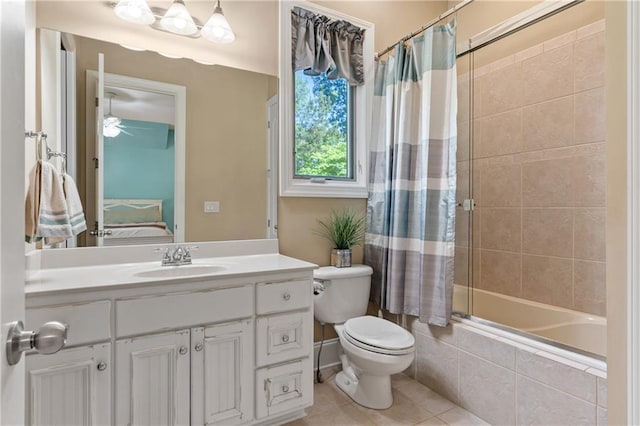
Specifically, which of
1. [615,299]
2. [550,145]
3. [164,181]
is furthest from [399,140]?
[615,299]

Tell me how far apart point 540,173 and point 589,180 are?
288mm

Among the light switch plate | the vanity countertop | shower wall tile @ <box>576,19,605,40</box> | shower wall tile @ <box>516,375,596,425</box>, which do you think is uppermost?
shower wall tile @ <box>576,19,605,40</box>

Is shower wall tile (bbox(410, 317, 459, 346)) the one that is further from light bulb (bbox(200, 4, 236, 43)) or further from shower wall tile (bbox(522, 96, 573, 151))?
light bulb (bbox(200, 4, 236, 43))

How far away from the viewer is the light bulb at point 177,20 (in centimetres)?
181

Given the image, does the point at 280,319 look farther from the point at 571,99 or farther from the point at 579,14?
the point at 579,14

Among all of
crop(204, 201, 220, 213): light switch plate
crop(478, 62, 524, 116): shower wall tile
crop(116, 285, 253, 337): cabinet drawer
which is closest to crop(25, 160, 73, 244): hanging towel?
crop(116, 285, 253, 337): cabinet drawer

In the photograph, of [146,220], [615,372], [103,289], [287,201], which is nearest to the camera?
[615,372]

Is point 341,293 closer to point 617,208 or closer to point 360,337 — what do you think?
point 360,337

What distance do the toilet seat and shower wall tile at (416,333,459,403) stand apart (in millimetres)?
290

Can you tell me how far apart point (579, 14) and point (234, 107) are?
7.03ft

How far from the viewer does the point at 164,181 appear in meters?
1.83

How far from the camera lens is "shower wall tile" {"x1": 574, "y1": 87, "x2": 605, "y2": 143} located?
6.46ft

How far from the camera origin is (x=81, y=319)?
1.22 m

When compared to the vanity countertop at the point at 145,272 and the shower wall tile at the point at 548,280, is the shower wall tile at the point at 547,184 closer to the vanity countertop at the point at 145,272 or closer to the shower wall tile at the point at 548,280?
the shower wall tile at the point at 548,280
